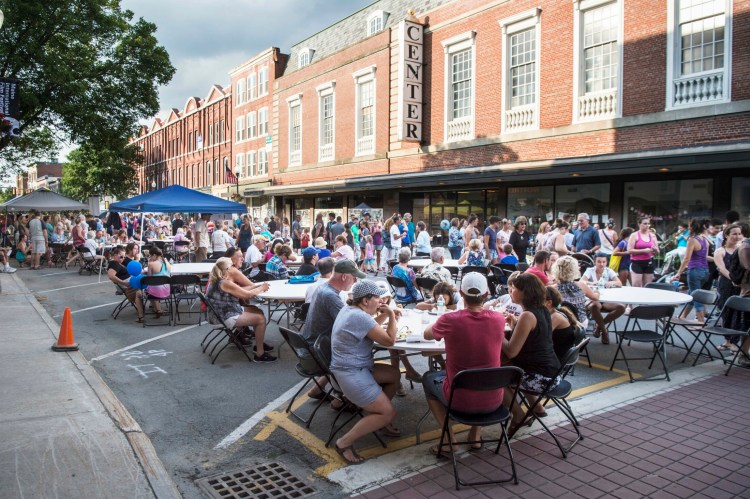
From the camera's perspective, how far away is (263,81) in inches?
1495

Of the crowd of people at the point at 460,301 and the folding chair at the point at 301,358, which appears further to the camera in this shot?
the folding chair at the point at 301,358

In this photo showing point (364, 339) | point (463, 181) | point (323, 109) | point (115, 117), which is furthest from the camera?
point (323, 109)

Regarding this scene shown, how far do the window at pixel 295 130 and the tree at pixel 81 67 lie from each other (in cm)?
821

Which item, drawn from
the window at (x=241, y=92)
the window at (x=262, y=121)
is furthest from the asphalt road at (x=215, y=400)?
the window at (x=241, y=92)

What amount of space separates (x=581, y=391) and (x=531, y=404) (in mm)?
1602

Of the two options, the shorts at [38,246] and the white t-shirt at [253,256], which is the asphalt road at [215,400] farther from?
the shorts at [38,246]

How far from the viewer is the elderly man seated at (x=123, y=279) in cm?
1002

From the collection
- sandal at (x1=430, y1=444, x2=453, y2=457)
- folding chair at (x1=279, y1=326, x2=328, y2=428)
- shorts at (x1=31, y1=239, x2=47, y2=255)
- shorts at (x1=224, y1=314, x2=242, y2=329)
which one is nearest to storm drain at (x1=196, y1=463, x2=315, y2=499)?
folding chair at (x1=279, y1=326, x2=328, y2=428)

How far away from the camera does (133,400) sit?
19.0 feet

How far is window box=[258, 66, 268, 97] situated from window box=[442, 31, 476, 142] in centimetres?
2004

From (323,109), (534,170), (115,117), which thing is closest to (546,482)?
(534,170)

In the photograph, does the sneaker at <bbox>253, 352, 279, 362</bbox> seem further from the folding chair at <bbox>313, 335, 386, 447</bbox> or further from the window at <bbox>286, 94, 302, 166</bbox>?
the window at <bbox>286, 94, 302, 166</bbox>

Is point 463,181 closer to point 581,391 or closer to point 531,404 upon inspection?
point 581,391

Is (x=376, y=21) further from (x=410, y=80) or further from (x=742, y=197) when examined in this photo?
(x=742, y=197)
